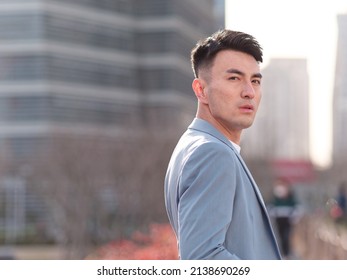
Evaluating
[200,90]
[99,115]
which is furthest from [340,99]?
[200,90]

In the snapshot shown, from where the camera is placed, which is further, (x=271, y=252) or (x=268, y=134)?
(x=268, y=134)

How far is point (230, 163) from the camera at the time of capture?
7.36 ft

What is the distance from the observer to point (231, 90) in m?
2.37

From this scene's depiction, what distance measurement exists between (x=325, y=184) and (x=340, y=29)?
28944mm

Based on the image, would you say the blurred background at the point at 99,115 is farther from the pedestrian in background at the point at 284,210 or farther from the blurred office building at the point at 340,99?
the pedestrian in background at the point at 284,210

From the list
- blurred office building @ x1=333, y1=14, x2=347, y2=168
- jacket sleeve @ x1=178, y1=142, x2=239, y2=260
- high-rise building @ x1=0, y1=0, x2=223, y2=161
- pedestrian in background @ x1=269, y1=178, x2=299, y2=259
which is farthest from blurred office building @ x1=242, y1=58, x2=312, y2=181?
jacket sleeve @ x1=178, y1=142, x2=239, y2=260

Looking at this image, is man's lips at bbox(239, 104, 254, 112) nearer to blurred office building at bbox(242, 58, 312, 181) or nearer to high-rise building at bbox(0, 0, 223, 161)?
high-rise building at bbox(0, 0, 223, 161)

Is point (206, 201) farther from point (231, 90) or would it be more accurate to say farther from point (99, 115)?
point (99, 115)

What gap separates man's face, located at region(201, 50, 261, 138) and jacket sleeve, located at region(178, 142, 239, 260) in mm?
137

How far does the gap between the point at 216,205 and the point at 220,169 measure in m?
0.10

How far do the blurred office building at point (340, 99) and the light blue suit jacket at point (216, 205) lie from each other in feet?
126

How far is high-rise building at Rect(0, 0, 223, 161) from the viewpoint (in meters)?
50.1

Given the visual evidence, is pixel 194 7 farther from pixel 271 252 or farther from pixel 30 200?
pixel 271 252
